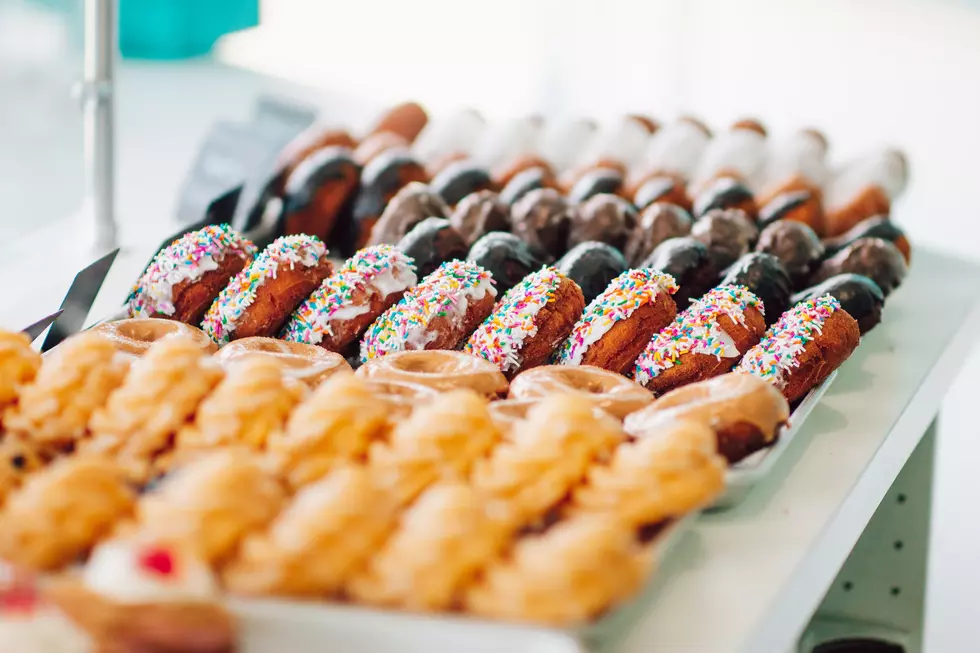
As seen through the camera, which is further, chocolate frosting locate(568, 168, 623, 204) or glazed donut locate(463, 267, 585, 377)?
chocolate frosting locate(568, 168, 623, 204)

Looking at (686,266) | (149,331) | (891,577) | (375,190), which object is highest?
(686,266)

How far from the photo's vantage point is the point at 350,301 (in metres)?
1.68

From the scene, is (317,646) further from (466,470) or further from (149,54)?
(149,54)

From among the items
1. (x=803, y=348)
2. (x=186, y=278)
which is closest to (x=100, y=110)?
(x=186, y=278)

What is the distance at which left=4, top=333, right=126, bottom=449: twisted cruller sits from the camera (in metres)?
1.25

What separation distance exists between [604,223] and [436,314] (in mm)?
486

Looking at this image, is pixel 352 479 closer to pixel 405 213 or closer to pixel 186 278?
pixel 186 278

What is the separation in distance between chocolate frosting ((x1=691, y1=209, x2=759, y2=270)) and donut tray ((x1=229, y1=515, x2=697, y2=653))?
1039mm

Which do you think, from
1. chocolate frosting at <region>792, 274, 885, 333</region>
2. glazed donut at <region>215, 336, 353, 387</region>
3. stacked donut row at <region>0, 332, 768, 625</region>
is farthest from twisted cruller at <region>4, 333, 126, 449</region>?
chocolate frosting at <region>792, 274, 885, 333</region>

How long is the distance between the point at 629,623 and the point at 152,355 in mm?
563

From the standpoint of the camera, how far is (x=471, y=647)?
0.99 meters

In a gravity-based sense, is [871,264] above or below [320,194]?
above

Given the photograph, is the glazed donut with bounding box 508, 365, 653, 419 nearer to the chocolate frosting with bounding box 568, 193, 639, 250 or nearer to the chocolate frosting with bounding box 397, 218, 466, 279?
the chocolate frosting with bounding box 397, 218, 466, 279

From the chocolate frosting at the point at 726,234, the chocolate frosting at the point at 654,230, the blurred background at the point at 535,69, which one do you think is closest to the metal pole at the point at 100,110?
the chocolate frosting at the point at 654,230
